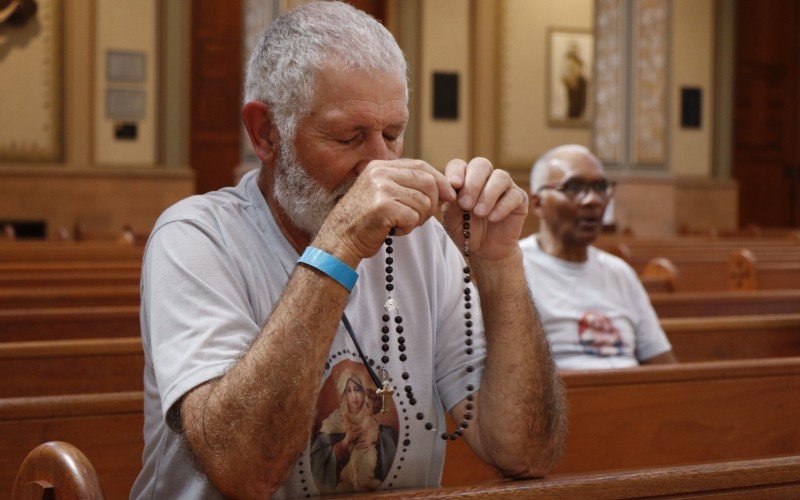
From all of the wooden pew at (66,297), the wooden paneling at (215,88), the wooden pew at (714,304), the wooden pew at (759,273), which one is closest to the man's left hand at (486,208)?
the wooden pew at (66,297)

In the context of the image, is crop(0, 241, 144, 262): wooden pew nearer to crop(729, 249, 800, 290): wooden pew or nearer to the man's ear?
crop(729, 249, 800, 290): wooden pew

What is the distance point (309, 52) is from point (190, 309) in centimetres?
47

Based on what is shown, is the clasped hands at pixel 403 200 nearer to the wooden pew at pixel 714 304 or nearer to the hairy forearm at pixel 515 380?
the hairy forearm at pixel 515 380

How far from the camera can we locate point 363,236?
153cm

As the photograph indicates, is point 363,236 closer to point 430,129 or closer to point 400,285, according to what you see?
point 400,285

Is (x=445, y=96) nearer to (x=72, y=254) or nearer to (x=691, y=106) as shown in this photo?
(x=691, y=106)

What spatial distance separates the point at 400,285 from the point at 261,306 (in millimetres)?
255

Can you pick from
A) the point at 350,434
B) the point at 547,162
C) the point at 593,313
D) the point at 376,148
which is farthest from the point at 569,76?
the point at 350,434

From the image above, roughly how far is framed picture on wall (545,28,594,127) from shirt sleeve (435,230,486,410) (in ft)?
34.9

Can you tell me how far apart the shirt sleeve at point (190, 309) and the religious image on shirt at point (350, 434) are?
17 centimetres

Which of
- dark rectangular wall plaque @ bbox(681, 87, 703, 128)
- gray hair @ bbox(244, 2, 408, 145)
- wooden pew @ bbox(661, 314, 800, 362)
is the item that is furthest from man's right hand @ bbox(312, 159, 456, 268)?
dark rectangular wall plaque @ bbox(681, 87, 703, 128)

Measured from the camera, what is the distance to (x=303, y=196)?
5.74 ft

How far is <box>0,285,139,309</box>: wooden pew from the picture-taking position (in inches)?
147

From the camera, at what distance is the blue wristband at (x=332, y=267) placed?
1.50 m
